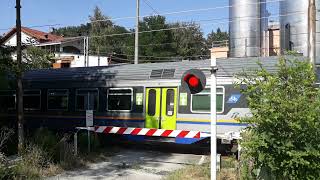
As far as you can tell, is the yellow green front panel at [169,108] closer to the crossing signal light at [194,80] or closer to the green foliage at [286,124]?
the crossing signal light at [194,80]

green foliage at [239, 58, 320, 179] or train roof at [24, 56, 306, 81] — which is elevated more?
train roof at [24, 56, 306, 81]

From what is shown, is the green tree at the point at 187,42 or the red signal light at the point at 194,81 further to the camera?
the green tree at the point at 187,42

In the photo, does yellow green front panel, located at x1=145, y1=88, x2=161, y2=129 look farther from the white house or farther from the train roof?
the white house

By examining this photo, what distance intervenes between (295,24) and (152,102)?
785 cm

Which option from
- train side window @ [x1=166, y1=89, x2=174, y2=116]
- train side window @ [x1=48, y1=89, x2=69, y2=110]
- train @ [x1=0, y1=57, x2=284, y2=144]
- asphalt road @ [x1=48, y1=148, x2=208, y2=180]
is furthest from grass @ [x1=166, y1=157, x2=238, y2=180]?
train side window @ [x1=48, y1=89, x2=69, y2=110]

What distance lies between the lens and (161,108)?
16875 mm

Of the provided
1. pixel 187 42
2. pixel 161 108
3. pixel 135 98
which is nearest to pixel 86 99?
pixel 135 98

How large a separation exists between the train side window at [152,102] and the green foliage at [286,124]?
8.86 m

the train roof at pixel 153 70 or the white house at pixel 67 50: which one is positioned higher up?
the white house at pixel 67 50

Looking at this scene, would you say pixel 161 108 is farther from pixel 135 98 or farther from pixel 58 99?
pixel 58 99

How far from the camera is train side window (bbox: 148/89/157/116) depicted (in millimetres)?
17047

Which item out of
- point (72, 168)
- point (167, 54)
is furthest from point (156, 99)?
point (167, 54)

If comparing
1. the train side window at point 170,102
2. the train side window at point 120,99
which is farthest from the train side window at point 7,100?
the train side window at point 170,102

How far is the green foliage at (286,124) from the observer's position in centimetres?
779
